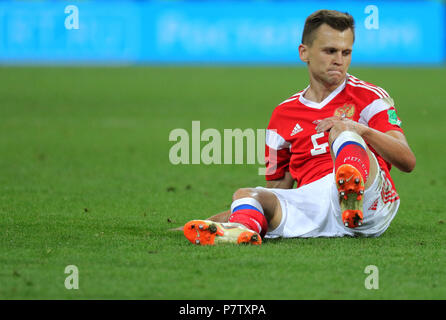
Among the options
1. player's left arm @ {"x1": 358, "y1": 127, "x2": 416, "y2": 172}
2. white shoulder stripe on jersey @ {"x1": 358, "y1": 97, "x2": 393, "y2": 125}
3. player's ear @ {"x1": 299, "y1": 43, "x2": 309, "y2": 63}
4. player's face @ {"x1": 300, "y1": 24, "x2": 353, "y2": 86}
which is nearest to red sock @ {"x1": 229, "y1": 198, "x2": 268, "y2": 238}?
player's left arm @ {"x1": 358, "y1": 127, "x2": 416, "y2": 172}

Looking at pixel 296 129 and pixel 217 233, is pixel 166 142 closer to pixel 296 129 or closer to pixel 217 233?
pixel 296 129

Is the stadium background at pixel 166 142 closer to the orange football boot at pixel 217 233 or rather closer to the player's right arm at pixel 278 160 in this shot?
the orange football boot at pixel 217 233

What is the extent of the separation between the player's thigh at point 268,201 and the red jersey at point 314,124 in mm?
342

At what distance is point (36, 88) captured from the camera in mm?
18422

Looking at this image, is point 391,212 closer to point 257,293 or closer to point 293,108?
point 293,108

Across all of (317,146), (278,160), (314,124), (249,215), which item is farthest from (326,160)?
(249,215)

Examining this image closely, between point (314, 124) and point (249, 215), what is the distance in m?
0.85

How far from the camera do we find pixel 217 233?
183 inches

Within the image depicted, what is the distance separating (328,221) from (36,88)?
14.4 m

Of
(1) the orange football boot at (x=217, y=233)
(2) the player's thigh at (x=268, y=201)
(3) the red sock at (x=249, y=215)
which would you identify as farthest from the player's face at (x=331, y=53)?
(1) the orange football boot at (x=217, y=233)

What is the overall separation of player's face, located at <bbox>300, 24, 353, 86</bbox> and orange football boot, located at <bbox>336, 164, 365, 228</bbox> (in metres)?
0.93

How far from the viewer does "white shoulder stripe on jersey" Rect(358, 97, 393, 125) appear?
16.4 feet

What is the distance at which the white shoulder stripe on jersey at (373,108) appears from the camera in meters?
5.00
